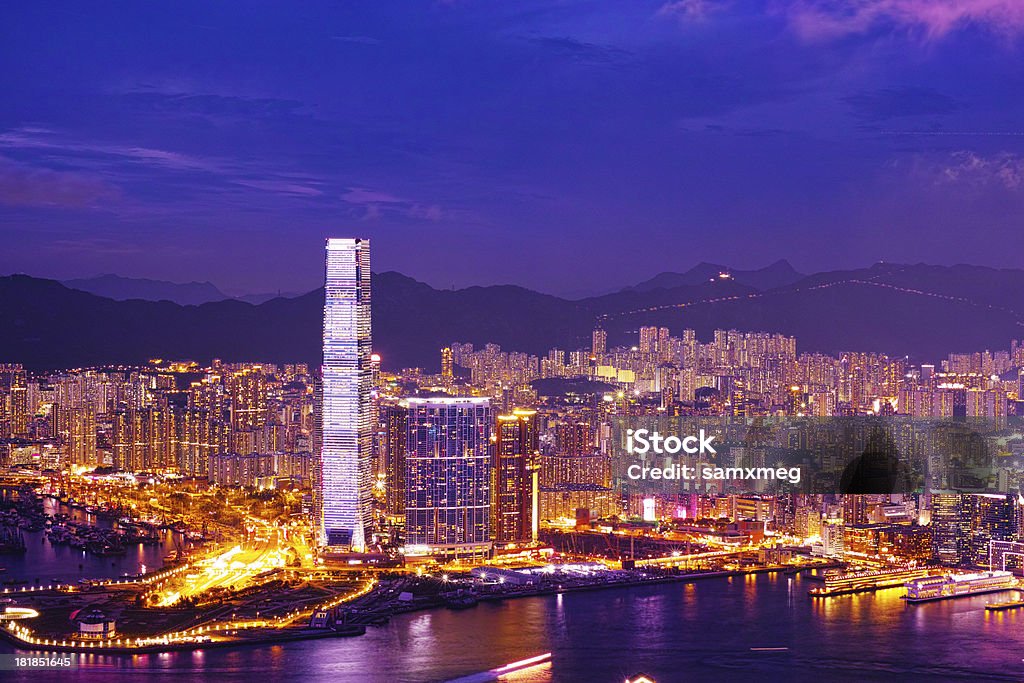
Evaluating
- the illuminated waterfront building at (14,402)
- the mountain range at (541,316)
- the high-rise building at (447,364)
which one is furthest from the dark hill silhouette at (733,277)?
the illuminated waterfront building at (14,402)

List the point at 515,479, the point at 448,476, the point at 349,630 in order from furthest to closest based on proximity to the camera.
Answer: the point at 515,479 → the point at 448,476 → the point at 349,630

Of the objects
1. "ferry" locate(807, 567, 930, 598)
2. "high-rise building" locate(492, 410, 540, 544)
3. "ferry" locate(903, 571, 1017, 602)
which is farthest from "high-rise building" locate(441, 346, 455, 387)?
"ferry" locate(903, 571, 1017, 602)

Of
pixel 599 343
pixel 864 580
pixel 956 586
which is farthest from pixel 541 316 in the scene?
pixel 956 586

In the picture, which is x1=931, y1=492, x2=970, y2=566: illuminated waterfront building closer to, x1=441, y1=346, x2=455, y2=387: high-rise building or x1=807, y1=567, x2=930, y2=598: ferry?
x1=807, y1=567, x2=930, y2=598: ferry

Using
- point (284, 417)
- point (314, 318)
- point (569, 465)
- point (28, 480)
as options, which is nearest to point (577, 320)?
point (569, 465)

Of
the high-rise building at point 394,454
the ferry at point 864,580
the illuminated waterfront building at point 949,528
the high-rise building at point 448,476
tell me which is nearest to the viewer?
the ferry at point 864,580

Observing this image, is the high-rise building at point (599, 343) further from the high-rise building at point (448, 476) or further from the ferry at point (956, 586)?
the ferry at point (956, 586)

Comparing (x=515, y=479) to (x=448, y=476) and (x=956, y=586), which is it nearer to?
(x=448, y=476)
